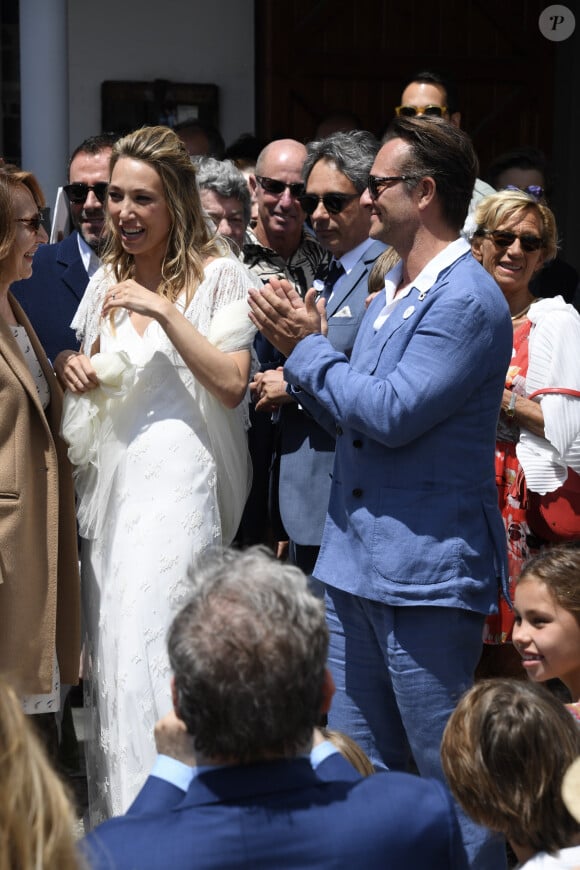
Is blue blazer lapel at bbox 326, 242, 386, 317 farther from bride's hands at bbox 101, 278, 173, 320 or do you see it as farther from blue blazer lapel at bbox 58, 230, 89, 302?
blue blazer lapel at bbox 58, 230, 89, 302

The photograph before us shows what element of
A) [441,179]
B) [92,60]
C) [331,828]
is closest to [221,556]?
[331,828]

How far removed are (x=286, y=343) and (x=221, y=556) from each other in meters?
1.26

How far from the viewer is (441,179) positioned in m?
3.27

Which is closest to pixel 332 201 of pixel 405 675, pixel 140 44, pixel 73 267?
pixel 73 267

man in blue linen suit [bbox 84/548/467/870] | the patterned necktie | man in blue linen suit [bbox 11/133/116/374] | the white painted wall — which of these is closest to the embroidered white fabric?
the patterned necktie

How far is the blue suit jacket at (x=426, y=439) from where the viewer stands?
10.1ft

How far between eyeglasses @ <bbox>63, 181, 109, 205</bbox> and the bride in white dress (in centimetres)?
92

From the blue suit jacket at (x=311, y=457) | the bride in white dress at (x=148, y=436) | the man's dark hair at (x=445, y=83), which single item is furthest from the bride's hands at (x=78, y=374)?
the man's dark hair at (x=445, y=83)

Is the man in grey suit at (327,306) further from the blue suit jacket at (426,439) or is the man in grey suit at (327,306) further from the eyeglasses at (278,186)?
the blue suit jacket at (426,439)

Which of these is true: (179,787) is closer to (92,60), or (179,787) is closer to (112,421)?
(112,421)

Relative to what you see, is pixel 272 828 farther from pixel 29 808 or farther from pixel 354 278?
pixel 354 278

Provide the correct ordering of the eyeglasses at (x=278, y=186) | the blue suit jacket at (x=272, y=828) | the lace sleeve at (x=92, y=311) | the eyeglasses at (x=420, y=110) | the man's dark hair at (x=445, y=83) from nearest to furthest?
the blue suit jacket at (x=272, y=828), the lace sleeve at (x=92, y=311), the eyeglasses at (x=278, y=186), the eyeglasses at (x=420, y=110), the man's dark hair at (x=445, y=83)

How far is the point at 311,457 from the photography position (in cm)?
418

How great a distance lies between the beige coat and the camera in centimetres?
359
